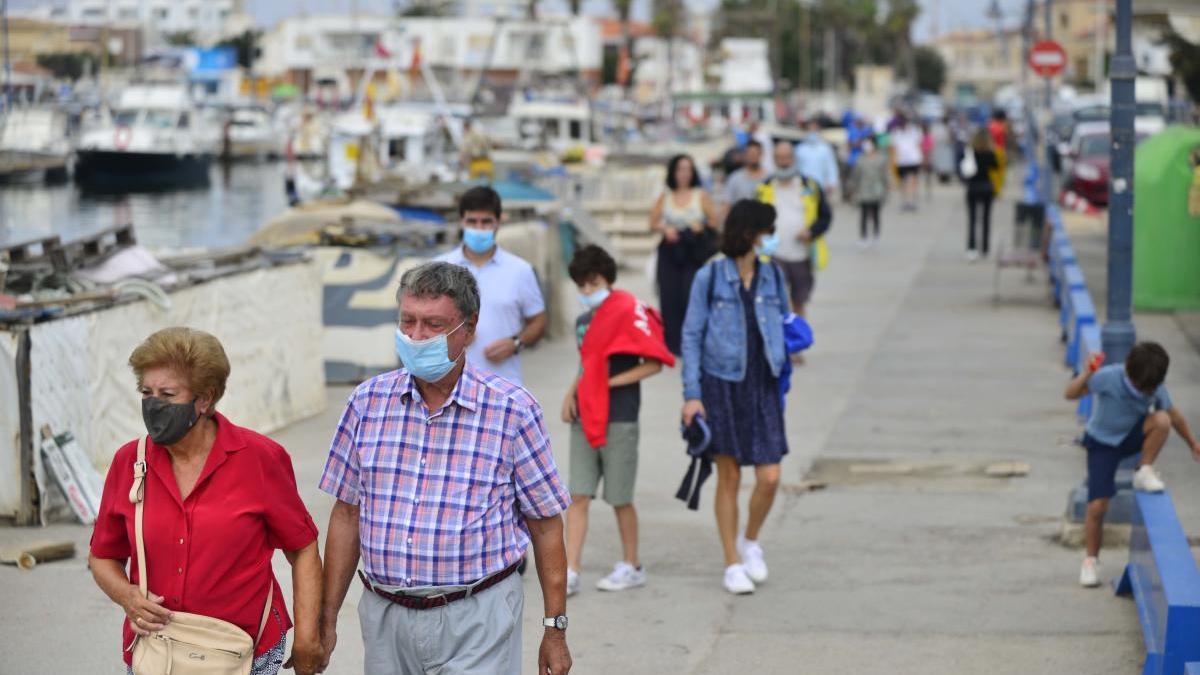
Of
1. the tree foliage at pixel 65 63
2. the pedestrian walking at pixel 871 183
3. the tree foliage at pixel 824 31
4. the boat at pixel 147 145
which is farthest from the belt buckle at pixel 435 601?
the tree foliage at pixel 824 31

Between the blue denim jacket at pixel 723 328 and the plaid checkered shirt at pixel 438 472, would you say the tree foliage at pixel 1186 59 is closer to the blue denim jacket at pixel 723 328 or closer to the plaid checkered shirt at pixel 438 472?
the blue denim jacket at pixel 723 328

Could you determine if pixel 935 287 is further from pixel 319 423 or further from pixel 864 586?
pixel 864 586

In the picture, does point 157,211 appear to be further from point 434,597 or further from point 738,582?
point 434,597

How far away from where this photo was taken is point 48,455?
29.8ft

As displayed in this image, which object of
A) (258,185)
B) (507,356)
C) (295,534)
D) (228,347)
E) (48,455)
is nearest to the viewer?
(295,534)

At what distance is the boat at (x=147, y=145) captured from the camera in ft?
192

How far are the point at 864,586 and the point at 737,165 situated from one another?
52.8 feet

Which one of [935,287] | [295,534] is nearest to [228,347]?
[295,534]

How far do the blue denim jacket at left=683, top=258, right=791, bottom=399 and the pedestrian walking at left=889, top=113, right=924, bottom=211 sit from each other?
90.6 ft

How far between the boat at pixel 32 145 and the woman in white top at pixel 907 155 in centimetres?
1562

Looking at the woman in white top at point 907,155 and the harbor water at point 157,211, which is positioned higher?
the woman in white top at point 907,155

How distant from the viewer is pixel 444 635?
445cm

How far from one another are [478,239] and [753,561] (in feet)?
6.49

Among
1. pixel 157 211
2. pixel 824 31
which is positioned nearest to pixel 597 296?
pixel 157 211
